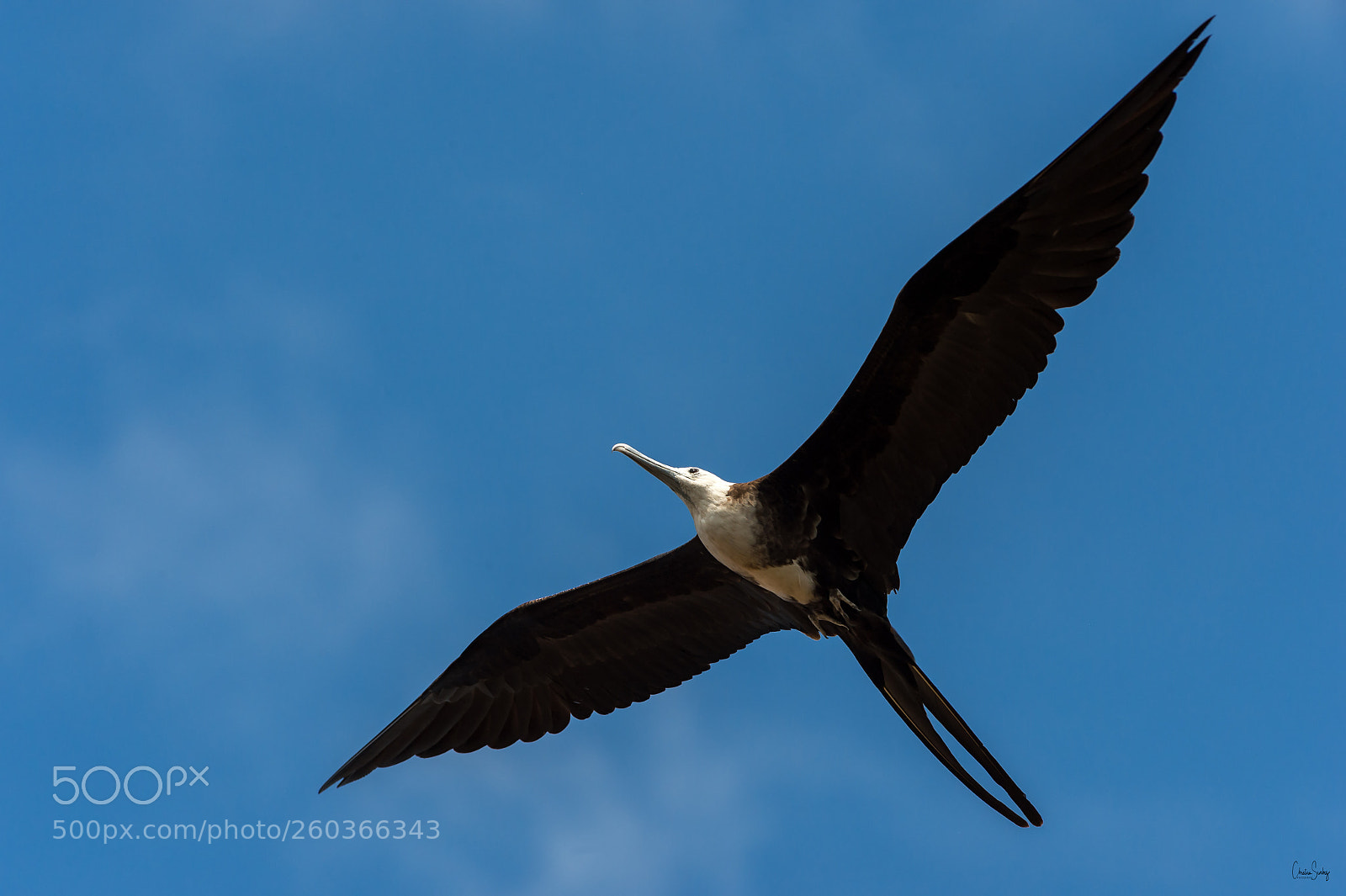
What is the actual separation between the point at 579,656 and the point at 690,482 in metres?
1.88

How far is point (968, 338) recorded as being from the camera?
8.19 metres

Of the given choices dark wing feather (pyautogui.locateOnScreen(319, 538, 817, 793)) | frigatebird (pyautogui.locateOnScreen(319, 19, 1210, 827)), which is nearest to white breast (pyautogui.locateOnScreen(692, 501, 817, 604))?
frigatebird (pyautogui.locateOnScreen(319, 19, 1210, 827))

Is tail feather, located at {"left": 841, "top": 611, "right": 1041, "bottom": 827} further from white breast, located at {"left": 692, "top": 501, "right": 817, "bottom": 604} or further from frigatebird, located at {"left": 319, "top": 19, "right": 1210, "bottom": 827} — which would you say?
white breast, located at {"left": 692, "top": 501, "right": 817, "bottom": 604}

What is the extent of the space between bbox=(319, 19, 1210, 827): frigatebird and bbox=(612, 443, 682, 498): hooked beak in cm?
1

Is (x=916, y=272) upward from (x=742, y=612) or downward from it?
upward

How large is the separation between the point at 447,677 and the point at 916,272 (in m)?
4.78

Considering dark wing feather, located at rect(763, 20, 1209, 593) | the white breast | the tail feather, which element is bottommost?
the tail feather

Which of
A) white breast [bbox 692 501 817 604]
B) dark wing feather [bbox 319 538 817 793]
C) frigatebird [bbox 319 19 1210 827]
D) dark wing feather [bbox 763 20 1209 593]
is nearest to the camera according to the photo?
dark wing feather [bbox 763 20 1209 593]

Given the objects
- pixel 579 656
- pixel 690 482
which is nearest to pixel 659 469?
pixel 690 482

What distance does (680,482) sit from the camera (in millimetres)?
9078

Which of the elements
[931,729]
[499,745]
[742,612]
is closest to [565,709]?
[499,745]

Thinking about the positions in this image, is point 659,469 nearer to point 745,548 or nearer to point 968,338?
point 745,548

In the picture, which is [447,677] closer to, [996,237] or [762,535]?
[762,535]

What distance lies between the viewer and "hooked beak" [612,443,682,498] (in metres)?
9.11
